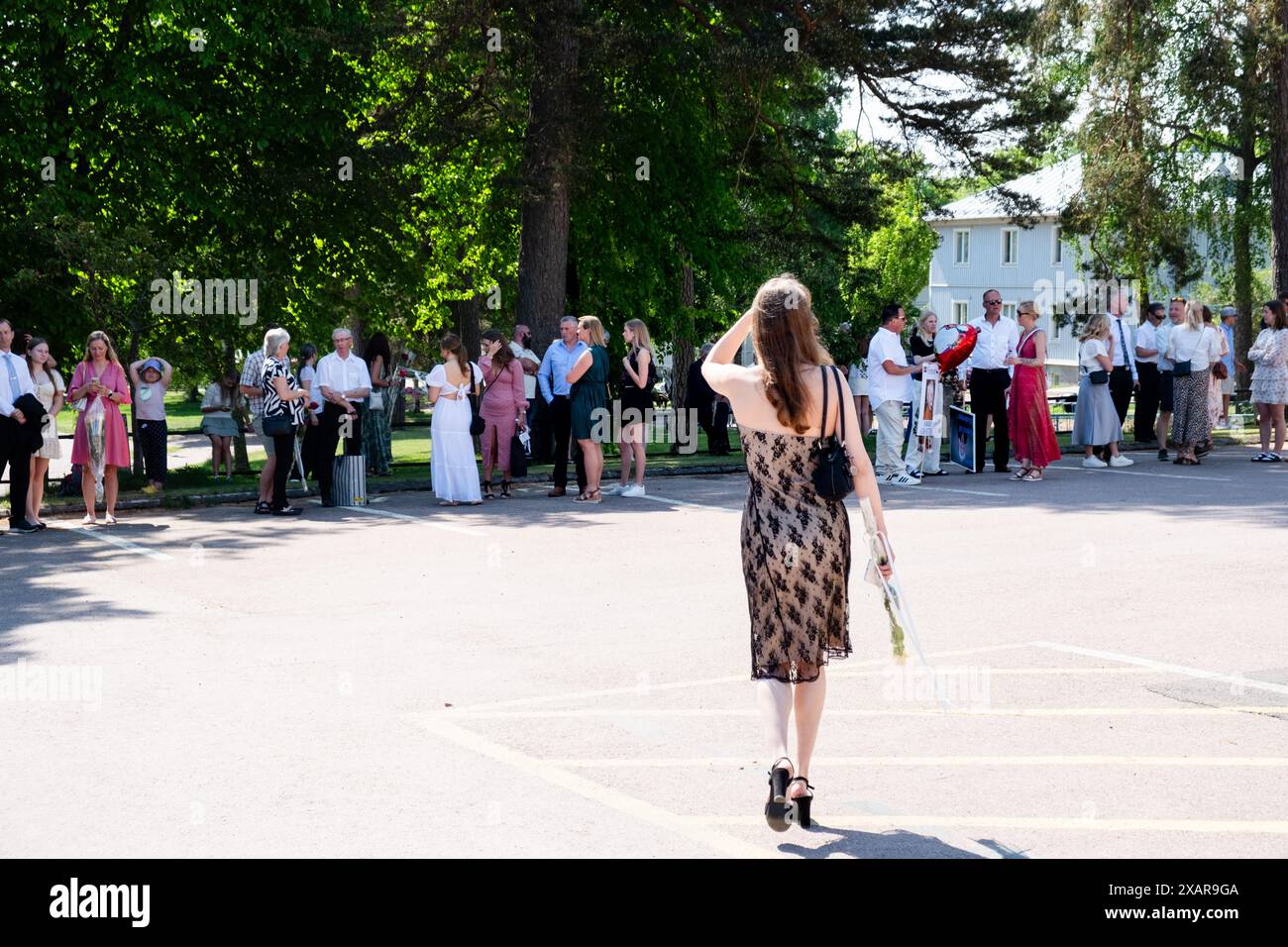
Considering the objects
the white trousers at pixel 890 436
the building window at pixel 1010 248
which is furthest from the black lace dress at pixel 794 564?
the building window at pixel 1010 248

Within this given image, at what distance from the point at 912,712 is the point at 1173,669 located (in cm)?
181

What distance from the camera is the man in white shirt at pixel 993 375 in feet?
66.1

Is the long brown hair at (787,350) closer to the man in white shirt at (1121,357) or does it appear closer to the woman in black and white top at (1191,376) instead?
the man in white shirt at (1121,357)

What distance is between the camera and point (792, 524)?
5965 millimetres

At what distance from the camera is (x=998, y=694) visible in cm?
795

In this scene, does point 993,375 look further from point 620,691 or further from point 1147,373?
point 620,691

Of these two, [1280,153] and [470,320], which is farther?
[470,320]

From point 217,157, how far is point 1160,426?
47.6ft

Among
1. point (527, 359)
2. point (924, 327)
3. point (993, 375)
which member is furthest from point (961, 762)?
point (527, 359)

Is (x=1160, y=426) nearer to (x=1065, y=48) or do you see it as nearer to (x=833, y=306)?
(x=1065, y=48)

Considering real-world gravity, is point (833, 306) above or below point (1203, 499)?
above

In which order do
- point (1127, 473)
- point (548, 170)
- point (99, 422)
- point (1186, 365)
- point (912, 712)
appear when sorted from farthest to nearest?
point (548, 170), point (1186, 365), point (1127, 473), point (99, 422), point (912, 712)

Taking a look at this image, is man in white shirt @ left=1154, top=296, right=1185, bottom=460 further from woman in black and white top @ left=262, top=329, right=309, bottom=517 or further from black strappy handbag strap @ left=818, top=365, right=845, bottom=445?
black strappy handbag strap @ left=818, top=365, right=845, bottom=445

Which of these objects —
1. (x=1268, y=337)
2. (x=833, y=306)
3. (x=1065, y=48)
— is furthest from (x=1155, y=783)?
(x=833, y=306)
